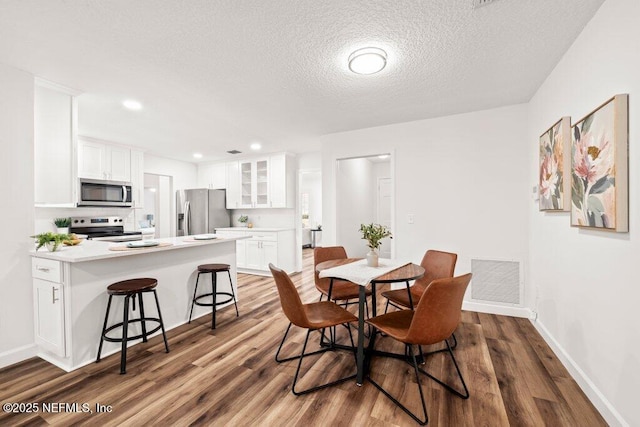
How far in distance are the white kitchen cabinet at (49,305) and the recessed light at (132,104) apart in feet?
6.01

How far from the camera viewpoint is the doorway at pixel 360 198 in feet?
15.3

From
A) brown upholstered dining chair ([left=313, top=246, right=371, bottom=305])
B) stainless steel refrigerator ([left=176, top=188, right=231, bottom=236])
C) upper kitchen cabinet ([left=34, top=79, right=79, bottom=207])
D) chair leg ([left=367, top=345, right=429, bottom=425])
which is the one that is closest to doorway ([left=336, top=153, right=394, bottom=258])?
brown upholstered dining chair ([left=313, top=246, right=371, bottom=305])

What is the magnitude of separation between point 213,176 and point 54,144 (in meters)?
3.92

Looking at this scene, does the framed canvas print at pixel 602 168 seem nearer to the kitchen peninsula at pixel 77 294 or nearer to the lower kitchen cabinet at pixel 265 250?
the kitchen peninsula at pixel 77 294

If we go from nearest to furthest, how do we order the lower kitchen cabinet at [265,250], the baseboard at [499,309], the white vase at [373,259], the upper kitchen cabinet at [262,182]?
the white vase at [373,259]
the baseboard at [499,309]
the lower kitchen cabinet at [265,250]
the upper kitchen cabinet at [262,182]

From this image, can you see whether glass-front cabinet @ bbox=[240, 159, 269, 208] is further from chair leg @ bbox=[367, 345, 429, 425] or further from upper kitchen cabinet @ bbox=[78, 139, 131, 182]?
chair leg @ bbox=[367, 345, 429, 425]

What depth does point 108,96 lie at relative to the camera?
2.97 metres

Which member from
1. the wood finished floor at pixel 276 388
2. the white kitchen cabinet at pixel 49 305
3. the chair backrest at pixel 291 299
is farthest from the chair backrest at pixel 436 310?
the white kitchen cabinet at pixel 49 305

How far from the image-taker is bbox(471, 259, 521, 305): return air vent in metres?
3.31

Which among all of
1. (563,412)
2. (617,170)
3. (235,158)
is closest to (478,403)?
(563,412)

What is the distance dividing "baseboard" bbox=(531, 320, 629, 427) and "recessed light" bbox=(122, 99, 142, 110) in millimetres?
4707

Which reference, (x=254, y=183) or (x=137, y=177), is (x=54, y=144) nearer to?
(x=137, y=177)

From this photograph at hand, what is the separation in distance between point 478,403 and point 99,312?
3014 millimetres

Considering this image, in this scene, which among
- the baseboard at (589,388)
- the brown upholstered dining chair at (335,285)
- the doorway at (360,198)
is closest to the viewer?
the baseboard at (589,388)
